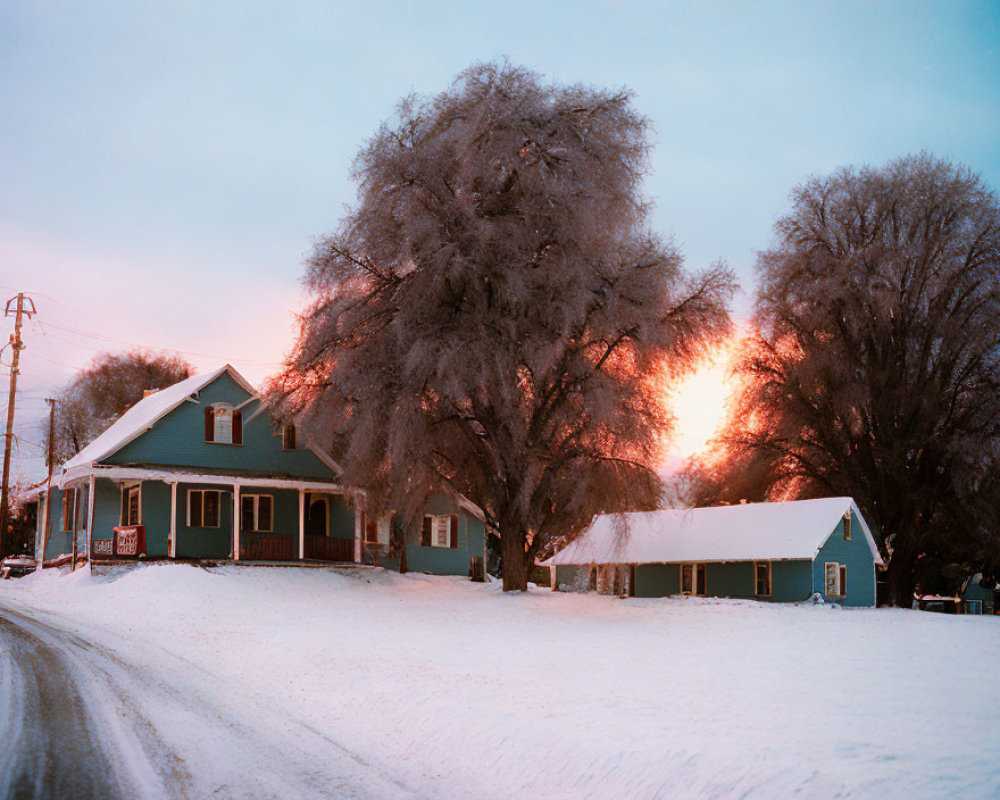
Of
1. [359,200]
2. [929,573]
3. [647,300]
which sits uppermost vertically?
[359,200]

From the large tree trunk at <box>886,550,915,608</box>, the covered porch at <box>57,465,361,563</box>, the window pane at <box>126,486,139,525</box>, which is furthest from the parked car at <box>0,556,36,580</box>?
the large tree trunk at <box>886,550,915,608</box>

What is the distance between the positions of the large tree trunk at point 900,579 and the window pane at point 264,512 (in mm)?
26387

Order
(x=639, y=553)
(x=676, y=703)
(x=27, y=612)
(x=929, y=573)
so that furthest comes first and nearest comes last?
(x=929, y=573)
(x=639, y=553)
(x=27, y=612)
(x=676, y=703)

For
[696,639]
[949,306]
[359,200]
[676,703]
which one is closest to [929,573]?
[949,306]

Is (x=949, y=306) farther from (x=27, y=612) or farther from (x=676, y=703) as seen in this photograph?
(x=27, y=612)

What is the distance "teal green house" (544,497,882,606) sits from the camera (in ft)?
118

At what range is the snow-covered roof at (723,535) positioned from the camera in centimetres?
3606

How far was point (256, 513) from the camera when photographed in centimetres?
3547

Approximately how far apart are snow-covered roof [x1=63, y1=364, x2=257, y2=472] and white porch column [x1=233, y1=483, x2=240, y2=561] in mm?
3557

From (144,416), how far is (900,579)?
32.0 meters

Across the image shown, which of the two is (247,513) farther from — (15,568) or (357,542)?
(15,568)

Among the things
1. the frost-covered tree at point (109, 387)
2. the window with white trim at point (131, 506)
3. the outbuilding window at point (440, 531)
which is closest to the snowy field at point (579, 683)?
the window with white trim at point (131, 506)

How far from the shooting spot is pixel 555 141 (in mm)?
28625

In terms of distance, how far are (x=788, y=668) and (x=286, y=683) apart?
8531mm
